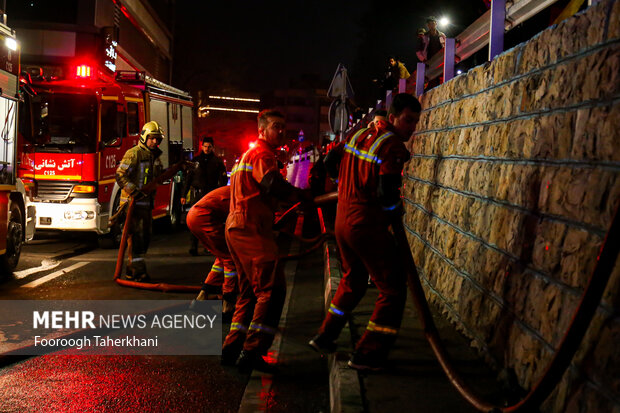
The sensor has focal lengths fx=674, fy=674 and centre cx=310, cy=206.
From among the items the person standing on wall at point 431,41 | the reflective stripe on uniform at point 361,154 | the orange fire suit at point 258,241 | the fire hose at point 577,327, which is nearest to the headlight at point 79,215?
the person standing on wall at point 431,41

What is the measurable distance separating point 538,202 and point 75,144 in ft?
32.4

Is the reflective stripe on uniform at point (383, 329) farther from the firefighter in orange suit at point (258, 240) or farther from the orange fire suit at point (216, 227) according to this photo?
the orange fire suit at point (216, 227)

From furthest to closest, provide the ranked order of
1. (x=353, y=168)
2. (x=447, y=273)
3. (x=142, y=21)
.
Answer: (x=142, y=21), (x=447, y=273), (x=353, y=168)

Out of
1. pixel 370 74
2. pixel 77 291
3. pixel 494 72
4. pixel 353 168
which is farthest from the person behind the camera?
pixel 370 74

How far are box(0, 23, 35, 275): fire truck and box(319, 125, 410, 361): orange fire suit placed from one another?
587 cm

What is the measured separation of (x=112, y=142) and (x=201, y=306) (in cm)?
640

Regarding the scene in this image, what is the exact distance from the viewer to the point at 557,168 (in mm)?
4074

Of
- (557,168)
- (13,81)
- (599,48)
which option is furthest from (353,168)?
(13,81)

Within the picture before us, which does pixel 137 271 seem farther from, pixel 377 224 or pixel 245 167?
pixel 377 224

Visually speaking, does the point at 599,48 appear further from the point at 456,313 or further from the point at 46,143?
the point at 46,143

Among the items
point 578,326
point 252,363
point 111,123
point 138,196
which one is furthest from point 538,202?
point 111,123

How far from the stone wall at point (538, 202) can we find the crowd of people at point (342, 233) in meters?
0.78

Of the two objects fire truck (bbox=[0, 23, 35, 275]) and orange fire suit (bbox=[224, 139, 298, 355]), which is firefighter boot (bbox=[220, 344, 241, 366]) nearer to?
orange fire suit (bbox=[224, 139, 298, 355])

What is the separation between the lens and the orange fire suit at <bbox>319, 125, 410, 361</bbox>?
4668 mm
